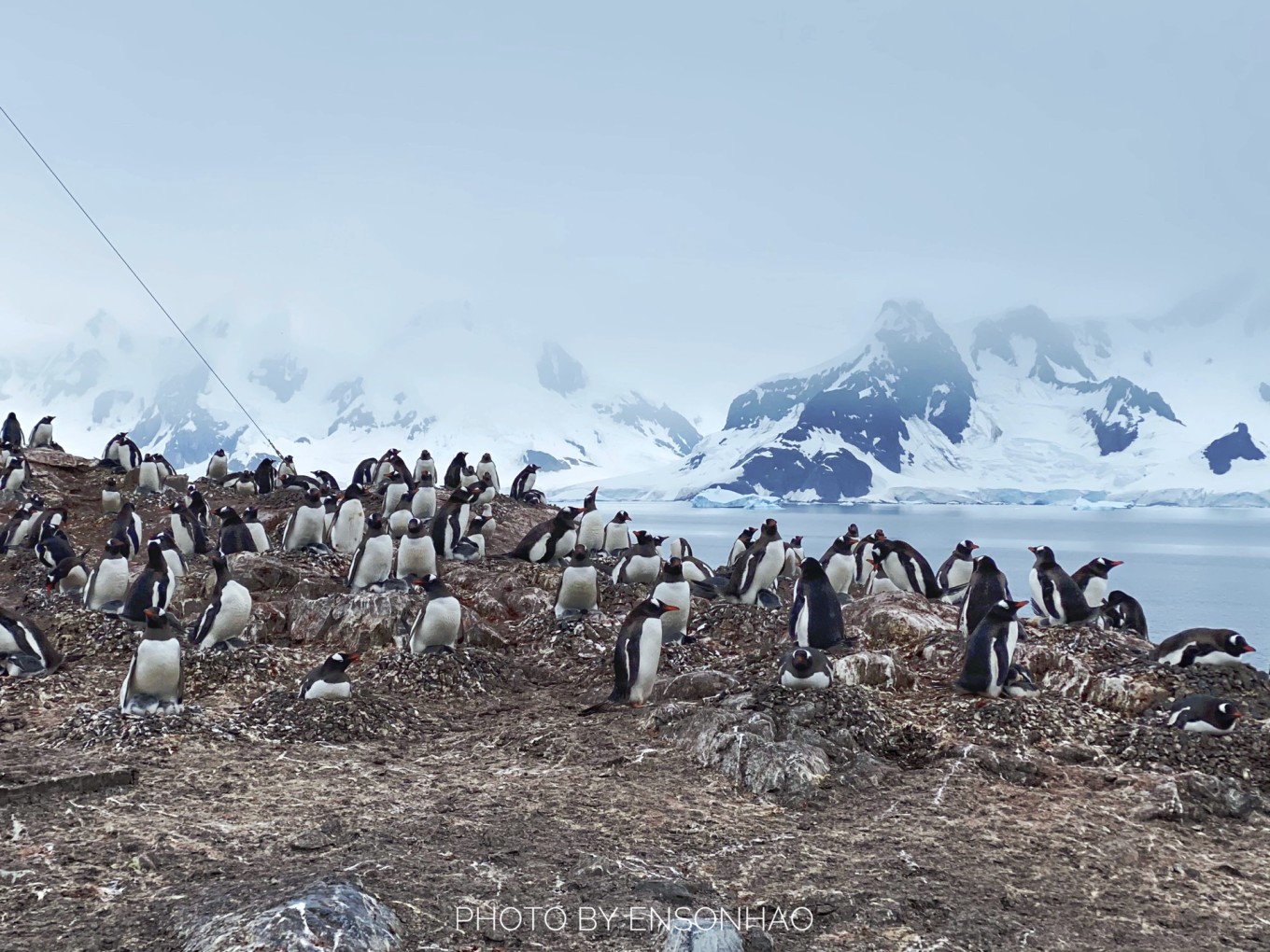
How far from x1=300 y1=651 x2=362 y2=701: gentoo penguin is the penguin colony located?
0.05 feet

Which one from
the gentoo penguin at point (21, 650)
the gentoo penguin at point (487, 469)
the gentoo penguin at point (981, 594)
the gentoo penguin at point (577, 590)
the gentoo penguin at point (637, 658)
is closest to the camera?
the gentoo penguin at point (637, 658)

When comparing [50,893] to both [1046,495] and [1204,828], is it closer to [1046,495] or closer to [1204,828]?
[1204,828]

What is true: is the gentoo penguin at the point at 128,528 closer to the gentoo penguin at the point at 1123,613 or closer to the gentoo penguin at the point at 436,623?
the gentoo penguin at the point at 436,623

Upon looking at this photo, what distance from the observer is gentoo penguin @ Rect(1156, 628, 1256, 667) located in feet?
24.9

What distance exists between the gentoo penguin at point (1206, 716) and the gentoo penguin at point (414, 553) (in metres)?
7.72

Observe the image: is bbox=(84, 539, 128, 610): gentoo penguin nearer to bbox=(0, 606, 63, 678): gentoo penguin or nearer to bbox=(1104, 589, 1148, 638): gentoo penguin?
bbox=(0, 606, 63, 678): gentoo penguin

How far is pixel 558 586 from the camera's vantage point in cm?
1091

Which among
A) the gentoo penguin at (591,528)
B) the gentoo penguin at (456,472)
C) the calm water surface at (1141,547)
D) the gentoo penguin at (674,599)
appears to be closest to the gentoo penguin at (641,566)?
the gentoo penguin at (674,599)

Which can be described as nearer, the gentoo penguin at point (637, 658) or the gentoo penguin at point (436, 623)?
the gentoo penguin at point (637, 658)

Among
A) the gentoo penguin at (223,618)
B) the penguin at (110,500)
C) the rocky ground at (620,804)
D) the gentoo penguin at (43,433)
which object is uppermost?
the gentoo penguin at (43,433)

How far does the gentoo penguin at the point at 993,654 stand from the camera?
7.51 meters

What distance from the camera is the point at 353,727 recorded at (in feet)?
24.0

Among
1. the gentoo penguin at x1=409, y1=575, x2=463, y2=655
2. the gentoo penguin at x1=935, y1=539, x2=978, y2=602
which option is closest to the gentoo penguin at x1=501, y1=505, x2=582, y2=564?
the gentoo penguin at x1=409, y1=575, x2=463, y2=655

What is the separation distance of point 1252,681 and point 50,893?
8289mm
